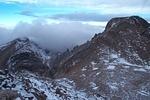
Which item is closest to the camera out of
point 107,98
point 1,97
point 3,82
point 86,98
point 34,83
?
point 1,97

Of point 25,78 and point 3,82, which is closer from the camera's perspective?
point 3,82

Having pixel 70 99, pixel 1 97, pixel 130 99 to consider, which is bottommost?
pixel 130 99

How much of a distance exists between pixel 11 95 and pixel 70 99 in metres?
31.7

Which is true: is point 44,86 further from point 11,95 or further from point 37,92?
point 11,95

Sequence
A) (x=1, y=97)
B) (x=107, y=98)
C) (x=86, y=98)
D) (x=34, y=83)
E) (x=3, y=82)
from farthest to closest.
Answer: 1. (x=107, y=98)
2. (x=86, y=98)
3. (x=34, y=83)
4. (x=3, y=82)
5. (x=1, y=97)

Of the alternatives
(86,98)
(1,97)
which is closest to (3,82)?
(1,97)

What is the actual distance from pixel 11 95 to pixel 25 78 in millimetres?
22907

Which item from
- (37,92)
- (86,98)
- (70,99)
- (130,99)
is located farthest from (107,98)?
(37,92)

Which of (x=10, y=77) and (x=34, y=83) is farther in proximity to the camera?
(x=34, y=83)

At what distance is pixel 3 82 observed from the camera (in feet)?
411

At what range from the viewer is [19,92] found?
121 meters

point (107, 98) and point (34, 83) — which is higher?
point (34, 83)

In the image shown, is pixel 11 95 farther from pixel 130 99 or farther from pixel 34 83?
pixel 130 99

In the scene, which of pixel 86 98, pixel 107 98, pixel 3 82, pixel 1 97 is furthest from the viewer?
pixel 107 98
